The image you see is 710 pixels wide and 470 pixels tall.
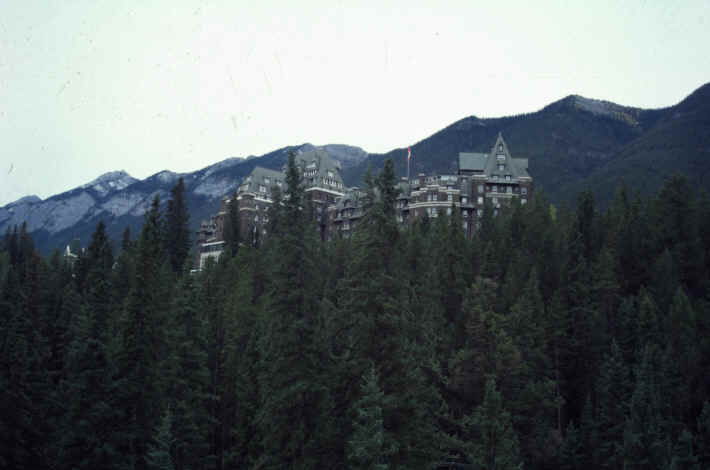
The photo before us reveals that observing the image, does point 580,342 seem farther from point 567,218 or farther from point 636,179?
point 636,179

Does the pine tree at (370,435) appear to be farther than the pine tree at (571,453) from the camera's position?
No

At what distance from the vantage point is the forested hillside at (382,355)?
2891 centimetres

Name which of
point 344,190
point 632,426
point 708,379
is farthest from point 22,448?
point 344,190

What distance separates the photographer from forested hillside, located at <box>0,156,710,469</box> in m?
28.9

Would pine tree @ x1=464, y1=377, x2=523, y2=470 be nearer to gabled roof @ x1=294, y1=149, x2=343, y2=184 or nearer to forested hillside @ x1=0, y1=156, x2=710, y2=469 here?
forested hillside @ x1=0, y1=156, x2=710, y2=469

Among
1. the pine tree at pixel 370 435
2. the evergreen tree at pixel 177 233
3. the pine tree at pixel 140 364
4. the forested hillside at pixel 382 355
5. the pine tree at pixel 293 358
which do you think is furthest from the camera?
the evergreen tree at pixel 177 233

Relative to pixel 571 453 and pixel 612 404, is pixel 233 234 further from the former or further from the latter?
pixel 612 404

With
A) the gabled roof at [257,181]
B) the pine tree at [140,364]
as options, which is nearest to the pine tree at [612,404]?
the pine tree at [140,364]

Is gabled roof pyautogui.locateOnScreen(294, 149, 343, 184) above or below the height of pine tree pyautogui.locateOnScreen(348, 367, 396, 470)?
above

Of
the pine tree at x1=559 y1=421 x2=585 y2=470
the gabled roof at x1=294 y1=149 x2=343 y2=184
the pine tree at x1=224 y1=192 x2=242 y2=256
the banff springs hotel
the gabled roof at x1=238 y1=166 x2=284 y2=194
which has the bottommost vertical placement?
the pine tree at x1=559 y1=421 x2=585 y2=470

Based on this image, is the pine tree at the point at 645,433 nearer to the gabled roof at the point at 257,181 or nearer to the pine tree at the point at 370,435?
the pine tree at the point at 370,435

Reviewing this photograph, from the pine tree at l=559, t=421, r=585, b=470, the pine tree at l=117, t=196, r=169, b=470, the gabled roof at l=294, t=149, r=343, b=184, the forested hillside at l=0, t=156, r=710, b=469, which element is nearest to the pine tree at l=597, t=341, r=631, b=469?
the forested hillside at l=0, t=156, r=710, b=469

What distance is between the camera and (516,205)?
81375 mm

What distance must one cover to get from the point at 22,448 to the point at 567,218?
65.8m
